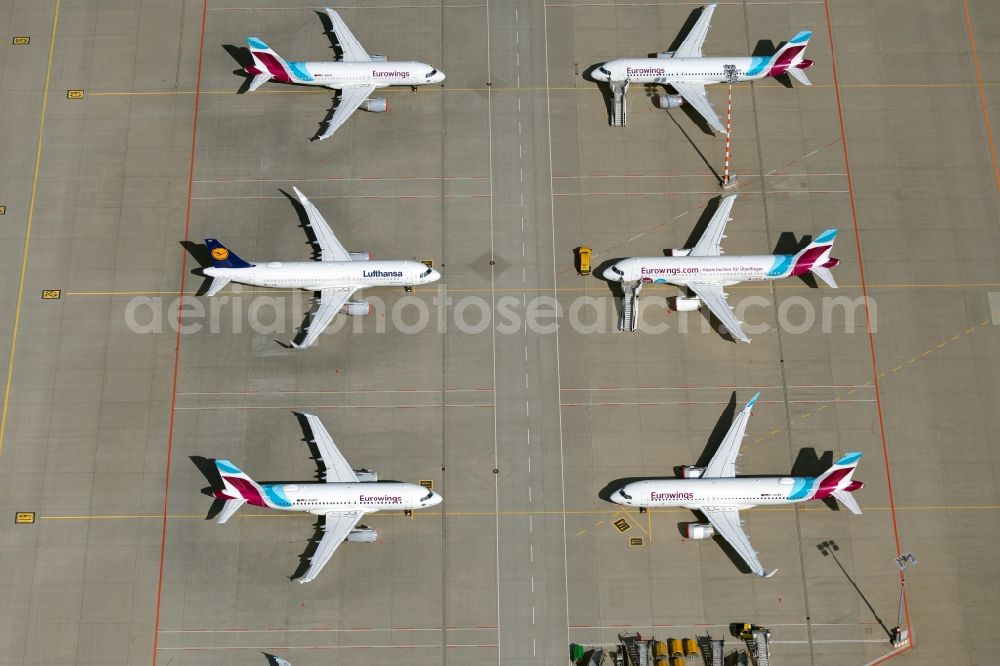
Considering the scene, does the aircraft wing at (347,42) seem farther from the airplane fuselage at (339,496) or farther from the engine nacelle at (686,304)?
the airplane fuselage at (339,496)

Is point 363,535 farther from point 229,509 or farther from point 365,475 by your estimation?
point 229,509

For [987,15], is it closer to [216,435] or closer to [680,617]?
[680,617]

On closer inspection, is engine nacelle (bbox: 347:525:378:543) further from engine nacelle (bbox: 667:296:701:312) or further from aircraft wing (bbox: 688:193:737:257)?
aircraft wing (bbox: 688:193:737:257)

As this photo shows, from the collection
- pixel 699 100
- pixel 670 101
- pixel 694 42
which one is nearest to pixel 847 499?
pixel 699 100

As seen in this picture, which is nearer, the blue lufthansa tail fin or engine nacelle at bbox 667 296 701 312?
the blue lufthansa tail fin

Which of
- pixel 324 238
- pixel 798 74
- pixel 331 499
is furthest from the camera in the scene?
pixel 798 74

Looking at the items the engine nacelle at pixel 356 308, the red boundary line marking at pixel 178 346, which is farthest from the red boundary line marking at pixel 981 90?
the red boundary line marking at pixel 178 346

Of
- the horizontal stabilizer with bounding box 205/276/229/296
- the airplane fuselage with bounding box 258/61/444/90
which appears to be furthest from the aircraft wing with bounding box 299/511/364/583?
the airplane fuselage with bounding box 258/61/444/90
